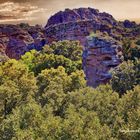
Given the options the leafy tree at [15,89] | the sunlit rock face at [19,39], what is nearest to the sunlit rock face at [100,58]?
the leafy tree at [15,89]

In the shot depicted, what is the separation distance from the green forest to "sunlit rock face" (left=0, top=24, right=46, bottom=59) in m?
33.2

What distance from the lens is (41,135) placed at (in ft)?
152

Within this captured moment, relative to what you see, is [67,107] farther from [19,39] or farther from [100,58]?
[19,39]

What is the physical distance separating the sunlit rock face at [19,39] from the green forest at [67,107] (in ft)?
109

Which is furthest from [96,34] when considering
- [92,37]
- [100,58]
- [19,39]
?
[19,39]

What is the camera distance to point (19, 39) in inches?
4670

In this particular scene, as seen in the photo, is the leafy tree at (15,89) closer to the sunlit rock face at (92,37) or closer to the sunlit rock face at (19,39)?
the sunlit rock face at (92,37)

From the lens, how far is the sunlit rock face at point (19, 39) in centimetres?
11438

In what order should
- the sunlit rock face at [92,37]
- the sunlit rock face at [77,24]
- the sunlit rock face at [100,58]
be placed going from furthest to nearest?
1. the sunlit rock face at [77,24]
2. the sunlit rock face at [92,37]
3. the sunlit rock face at [100,58]

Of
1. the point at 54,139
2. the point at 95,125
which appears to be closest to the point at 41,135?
the point at 54,139

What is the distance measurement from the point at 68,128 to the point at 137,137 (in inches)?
286

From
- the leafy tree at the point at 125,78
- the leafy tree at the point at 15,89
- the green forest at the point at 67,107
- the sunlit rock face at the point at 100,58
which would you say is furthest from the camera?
the sunlit rock face at the point at 100,58

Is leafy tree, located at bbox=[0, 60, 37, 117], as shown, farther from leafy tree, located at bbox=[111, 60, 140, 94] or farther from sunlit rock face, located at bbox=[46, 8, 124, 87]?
leafy tree, located at bbox=[111, 60, 140, 94]

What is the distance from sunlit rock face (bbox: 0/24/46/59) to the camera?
114 m
